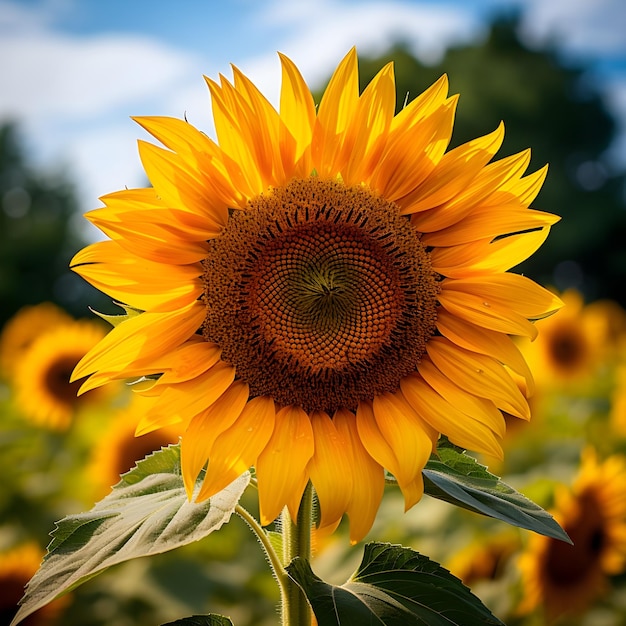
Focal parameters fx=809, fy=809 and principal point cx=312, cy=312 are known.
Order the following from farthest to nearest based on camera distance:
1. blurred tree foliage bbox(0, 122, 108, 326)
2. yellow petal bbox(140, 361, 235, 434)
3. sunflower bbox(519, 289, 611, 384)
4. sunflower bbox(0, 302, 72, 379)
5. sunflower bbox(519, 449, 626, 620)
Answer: blurred tree foliage bbox(0, 122, 108, 326) → sunflower bbox(0, 302, 72, 379) → sunflower bbox(519, 289, 611, 384) → sunflower bbox(519, 449, 626, 620) → yellow petal bbox(140, 361, 235, 434)

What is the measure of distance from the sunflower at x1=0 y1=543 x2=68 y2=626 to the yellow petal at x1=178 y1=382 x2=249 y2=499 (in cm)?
251

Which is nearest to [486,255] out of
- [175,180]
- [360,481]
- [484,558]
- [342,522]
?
[360,481]

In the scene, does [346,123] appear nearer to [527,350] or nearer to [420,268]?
[420,268]

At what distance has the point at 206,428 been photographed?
1439mm

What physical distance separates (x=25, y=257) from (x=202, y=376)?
101ft

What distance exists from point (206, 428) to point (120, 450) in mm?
3108

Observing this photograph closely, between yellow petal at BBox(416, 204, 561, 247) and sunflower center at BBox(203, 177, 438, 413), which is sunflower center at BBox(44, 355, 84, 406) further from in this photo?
yellow petal at BBox(416, 204, 561, 247)

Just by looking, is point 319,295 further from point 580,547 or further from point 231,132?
point 580,547

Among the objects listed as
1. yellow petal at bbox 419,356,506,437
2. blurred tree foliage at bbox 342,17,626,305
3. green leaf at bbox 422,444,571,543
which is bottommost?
green leaf at bbox 422,444,571,543

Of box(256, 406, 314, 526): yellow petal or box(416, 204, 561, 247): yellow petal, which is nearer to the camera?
box(256, 406, 314, 526): yellow petal

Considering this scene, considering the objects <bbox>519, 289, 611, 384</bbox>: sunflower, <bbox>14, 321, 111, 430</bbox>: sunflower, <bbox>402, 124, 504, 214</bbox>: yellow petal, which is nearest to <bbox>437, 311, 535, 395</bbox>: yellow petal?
<bbox>402, 124, 504, 214</bbox>: yellow petal

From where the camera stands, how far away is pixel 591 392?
6.65m

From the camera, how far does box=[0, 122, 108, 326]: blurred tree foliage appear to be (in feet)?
91.5

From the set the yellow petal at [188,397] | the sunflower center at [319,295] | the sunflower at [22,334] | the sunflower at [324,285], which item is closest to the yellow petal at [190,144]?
the sunflower at [324,285]
